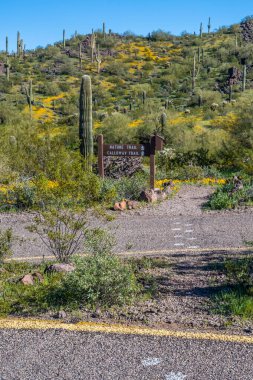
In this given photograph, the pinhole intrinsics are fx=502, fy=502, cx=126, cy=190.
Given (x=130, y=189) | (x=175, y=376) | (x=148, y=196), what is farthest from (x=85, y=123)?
(x=175, y=376)

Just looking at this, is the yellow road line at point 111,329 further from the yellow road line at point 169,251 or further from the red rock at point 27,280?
the yellow road line at point 169,251

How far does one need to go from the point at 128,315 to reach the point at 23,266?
3016mm

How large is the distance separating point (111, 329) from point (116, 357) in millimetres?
Answer: 664

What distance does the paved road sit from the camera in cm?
432

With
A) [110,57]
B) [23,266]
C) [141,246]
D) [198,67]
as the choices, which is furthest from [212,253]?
[110,57]

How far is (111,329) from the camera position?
5277 millimetres

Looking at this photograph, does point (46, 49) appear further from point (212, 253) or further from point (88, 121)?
point (212, 253)

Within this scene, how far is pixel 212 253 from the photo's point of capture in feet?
29.5

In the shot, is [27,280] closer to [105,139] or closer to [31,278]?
[31,278]

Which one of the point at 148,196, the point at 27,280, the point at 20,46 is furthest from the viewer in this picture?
the point at 20,46

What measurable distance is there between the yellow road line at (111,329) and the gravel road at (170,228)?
316cm

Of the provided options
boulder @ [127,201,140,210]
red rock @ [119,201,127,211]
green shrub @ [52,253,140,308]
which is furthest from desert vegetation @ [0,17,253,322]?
boulder @ [127,201,140,210]

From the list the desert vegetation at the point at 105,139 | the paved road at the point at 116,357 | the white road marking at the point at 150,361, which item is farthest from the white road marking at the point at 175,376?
the desert vegetation at the point at 105,139

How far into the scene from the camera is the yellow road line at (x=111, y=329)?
197 inches
